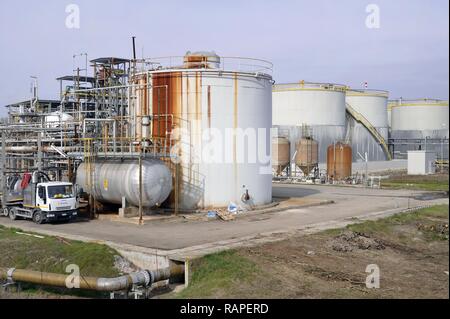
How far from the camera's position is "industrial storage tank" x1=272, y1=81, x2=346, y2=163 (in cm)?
5106

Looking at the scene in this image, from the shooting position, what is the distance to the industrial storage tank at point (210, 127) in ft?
79.7

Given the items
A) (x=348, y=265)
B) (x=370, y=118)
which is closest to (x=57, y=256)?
(x=348, y=265)

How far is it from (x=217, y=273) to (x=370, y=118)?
5251cm

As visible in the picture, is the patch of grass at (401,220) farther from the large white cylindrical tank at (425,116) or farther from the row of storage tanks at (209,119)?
the large white cylindrical tank at (425,116)

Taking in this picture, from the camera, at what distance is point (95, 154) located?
24188 mm

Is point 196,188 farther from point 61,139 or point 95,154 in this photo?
point 61,139

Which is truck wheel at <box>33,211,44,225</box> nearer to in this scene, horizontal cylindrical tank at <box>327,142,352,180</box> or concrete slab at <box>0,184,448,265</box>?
concrete slab at <box>0,184,448,265</box>

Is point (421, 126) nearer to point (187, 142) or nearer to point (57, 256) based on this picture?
point (187, 142)

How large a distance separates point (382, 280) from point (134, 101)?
651 inches

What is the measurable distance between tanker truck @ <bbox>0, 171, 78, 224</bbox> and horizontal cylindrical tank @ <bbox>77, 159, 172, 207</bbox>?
129 cm

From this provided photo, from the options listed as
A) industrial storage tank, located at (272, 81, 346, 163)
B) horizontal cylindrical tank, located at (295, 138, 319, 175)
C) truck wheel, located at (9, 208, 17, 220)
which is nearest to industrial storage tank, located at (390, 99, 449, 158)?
industrial storage tank, located at (272, 81, 346, 163)

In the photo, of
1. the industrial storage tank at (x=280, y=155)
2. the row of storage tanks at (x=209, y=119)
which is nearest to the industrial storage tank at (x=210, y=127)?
the row of storage tanks at (x=209, y=119)
